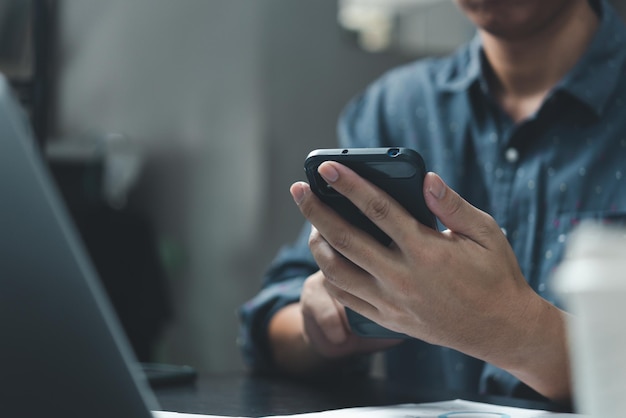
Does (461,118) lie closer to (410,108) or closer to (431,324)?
(410,108)

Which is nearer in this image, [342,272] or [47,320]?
[47,320]

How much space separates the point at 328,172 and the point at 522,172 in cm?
50

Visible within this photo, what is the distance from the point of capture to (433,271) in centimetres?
53

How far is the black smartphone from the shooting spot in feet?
1.67

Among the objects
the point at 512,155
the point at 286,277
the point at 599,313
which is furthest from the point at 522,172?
the point at 599,313

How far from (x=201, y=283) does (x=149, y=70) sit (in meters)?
0.53

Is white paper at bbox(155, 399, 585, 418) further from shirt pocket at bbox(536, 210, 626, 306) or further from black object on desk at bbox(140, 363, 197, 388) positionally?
shirt pocket at bbox(536, 210, 626, 306)

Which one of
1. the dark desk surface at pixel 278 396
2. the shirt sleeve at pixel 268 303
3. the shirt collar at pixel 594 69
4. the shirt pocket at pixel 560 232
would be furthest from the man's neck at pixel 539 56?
the dark desk surface at pixel 278 396

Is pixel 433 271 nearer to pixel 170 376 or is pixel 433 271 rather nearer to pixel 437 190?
pixel 437 190

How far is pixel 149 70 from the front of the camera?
186 cm

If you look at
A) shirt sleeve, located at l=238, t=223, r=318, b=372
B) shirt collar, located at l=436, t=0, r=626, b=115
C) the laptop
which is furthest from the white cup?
shirt collar, located at l=436, t=0, r=626, b=115

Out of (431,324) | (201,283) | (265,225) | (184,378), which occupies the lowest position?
(201,283)

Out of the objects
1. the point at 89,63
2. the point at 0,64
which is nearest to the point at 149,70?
the point at 89,63

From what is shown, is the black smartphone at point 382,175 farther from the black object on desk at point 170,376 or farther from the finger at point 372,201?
the black object on desk at point 170,376
